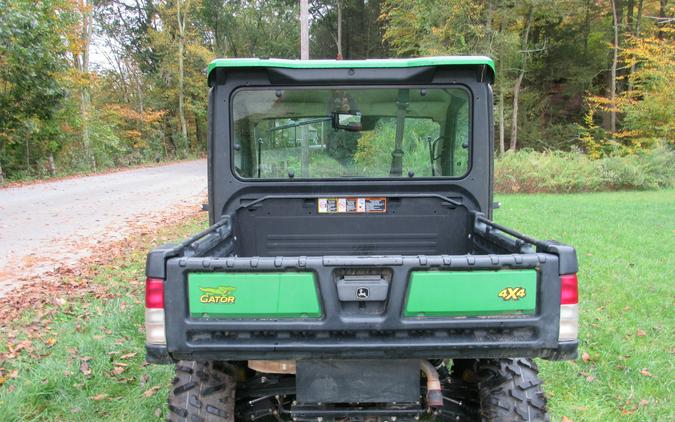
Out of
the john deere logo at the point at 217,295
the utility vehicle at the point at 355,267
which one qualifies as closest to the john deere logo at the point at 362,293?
the utility vehicle at the point at 355,267

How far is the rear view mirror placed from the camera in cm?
355

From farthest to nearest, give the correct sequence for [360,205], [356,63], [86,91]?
1. [86,91]
2. [360,205]
3. [356,63]

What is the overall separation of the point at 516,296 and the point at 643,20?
29241 millimetres

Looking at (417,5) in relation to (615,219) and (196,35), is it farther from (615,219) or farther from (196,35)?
(196,35)

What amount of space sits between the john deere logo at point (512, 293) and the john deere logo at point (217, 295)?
1.08 meters

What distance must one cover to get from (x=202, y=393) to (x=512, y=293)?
1.48 meters

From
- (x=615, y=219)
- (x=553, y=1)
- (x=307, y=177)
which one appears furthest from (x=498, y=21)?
(x=307, y=177)

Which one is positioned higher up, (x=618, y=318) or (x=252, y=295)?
(x=252, y=295)

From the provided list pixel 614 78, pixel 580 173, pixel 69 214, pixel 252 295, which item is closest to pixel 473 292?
pixel 252 295

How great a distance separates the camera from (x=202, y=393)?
7.98 ft

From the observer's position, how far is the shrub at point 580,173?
16344mm

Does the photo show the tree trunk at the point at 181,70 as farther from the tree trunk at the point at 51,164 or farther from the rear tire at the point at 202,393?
the rear tire at the point at 202,393

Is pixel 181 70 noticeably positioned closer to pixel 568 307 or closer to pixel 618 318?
pixel 618 318

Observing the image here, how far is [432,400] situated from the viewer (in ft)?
7.26
